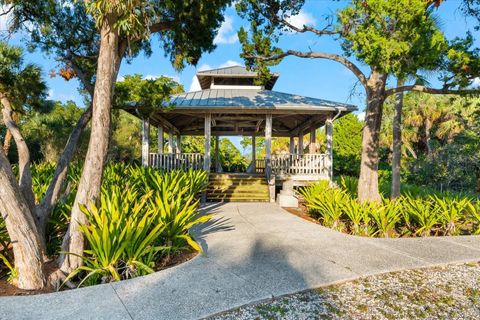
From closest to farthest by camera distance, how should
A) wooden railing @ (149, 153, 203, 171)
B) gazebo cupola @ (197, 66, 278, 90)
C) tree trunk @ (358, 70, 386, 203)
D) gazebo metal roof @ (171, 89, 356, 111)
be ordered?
tree trunk @ (358, 70, 386, 203) → gazebo metal roof @ (171, 89, 356, 111) → wooden railing @ (149, 153, 203, 171) → gazebo cupola @ (197, 66, 278, 90)

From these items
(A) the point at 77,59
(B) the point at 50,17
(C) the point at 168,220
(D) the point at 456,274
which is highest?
(B) the point at 50,17

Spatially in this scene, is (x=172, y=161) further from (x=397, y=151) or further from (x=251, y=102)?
(x=397, y=151)

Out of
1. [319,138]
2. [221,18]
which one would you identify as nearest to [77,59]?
[221,18]

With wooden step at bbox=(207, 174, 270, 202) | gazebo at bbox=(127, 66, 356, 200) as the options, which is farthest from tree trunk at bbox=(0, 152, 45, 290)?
wooden step at bbox=(207, 174, 270, 202)

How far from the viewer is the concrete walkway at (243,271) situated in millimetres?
2664

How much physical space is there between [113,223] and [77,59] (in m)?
5.96

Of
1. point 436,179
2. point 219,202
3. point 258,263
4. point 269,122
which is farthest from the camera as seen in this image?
point 436,179

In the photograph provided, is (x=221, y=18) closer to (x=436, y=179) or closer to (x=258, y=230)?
(x=258, y=230)

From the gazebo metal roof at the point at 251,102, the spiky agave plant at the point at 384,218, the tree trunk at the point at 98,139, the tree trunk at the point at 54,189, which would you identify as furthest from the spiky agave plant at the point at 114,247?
the gazebo metal roof at the point at 251,102

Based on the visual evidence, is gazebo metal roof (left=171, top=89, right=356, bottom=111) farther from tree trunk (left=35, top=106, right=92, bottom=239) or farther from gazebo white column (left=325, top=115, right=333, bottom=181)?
tree trunk (left=35, top=106, right=92, bottom=239)

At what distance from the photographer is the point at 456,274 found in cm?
376

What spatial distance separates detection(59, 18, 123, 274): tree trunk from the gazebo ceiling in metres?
4.38

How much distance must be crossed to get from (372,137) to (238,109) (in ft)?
17.8

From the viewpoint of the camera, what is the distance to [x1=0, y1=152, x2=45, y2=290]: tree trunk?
3.50m
